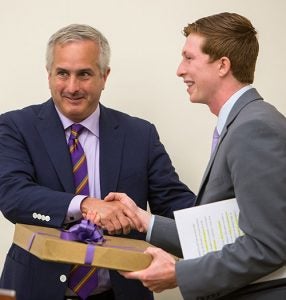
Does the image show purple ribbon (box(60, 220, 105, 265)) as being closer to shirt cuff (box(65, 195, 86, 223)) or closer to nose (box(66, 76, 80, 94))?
shirt cuff (box(65, 195, 86, 223))

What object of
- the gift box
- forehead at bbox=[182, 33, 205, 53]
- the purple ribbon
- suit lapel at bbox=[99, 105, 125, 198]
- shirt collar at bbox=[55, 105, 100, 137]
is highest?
forehead at bbox=[182, 33, 205, 53]

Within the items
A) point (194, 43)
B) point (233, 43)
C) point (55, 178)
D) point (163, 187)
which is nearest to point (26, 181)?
point (55, 178)

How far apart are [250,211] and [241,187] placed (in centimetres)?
6

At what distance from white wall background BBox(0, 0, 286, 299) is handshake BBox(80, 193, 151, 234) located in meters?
0.73

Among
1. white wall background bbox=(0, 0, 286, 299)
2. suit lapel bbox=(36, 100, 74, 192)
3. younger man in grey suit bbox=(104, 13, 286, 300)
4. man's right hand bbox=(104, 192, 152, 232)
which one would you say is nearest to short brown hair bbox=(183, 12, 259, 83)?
younger man in grey suit bbox=(104, 13, 286, 300)

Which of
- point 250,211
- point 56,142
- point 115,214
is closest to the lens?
point 250,211

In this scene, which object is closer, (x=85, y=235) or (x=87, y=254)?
(x=87, y=254)

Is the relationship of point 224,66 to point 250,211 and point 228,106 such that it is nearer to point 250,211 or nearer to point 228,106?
point 228,106

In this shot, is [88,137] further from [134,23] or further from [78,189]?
[134,23]

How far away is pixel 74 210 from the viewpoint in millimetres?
1983

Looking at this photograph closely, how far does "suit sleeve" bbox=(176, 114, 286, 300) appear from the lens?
146cm

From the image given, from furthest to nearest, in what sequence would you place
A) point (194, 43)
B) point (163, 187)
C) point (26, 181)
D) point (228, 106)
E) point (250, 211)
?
point (163, 187) < point (26, 181) < point (194, 43) < point (228, 106) < point (250, 211)

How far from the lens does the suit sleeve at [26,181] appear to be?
1998mm

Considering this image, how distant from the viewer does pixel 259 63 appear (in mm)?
2758
